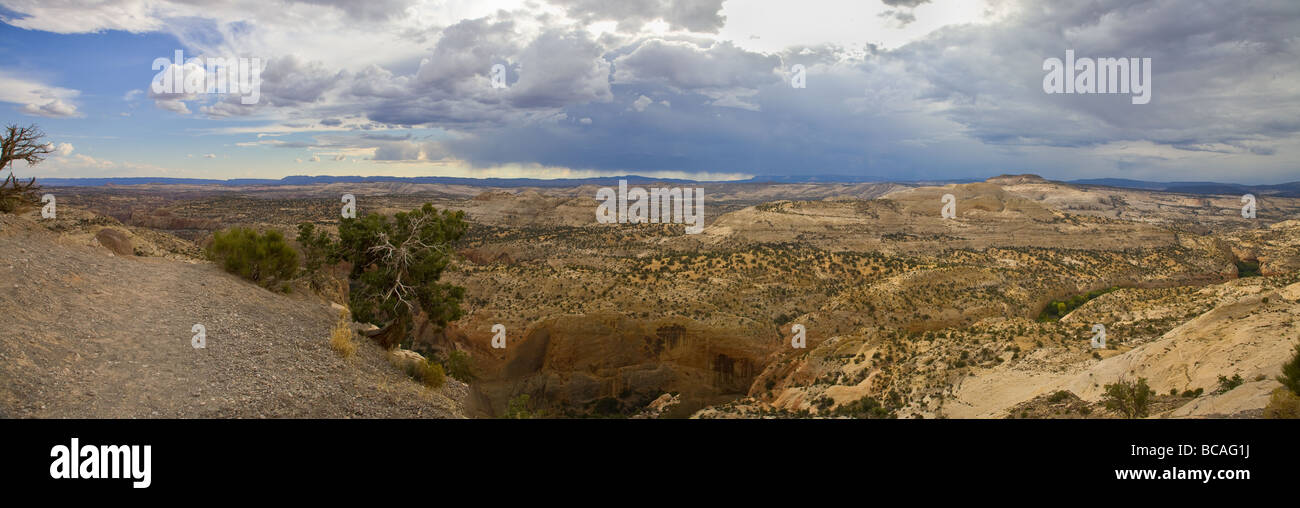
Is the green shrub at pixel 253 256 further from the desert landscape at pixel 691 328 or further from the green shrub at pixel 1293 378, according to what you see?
the green shrub at pixel 1293 378

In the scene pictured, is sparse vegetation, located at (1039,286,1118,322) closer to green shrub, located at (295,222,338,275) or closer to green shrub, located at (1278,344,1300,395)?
green shrub, located at (1278,344,1300,395)

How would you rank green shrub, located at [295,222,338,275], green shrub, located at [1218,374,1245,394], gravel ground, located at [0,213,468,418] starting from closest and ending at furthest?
gravel ground, located at [0,213,468,418], green shrub, located at [1218,374,1245,394], green shrub, located at [295,222,338,275]

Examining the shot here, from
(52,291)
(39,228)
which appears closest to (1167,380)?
(52,291)

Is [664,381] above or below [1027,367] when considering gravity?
below

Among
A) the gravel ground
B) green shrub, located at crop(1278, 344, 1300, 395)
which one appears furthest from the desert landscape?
green shrub, located at crop(1278, 344, 1300, 395)

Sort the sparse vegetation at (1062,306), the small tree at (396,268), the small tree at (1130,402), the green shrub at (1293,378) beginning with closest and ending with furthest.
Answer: the green shrub at (1293,378), the small tree at (1130,402), the small tree at (396,268), the sparse vegetation at (1062,306)

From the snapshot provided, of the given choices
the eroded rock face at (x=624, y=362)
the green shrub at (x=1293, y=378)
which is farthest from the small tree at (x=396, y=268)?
the green shrub at (x=1293, y=378)

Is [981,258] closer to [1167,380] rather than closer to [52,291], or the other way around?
[1167,380]
